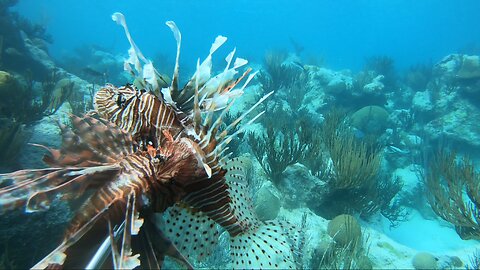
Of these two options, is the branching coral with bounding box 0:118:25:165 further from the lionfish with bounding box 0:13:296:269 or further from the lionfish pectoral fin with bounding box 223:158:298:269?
the lionfish pectoral fin with bounding box 223:158:298:269

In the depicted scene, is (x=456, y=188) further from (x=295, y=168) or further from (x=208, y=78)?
(x=208, y=78)

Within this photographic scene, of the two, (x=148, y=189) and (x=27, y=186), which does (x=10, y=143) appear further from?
(x=148, y=189)

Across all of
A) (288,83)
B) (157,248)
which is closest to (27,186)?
(157,248)

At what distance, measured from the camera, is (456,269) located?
15.1ft

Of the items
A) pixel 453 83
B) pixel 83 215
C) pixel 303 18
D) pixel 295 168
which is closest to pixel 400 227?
pixel 295 168

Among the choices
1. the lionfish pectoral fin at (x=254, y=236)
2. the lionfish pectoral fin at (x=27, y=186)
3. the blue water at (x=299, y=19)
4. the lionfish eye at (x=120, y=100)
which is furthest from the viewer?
the blue water at (x=299, y=19)

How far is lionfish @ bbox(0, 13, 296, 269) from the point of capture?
4.11 feet

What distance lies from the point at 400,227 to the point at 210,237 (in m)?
6.25

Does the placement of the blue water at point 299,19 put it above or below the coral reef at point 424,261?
above

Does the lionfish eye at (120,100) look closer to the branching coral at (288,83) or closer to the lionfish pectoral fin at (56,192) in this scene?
the lionfish pectoral fin at (56,192)

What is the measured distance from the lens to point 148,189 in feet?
4.65

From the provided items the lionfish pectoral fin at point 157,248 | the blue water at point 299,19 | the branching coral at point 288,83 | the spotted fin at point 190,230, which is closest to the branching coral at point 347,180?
the spotted fin at point 190,230

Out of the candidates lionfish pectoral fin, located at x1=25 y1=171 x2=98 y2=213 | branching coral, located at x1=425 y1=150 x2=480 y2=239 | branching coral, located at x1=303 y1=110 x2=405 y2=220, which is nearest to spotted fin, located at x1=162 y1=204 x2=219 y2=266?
lionfish pectoral fin, located at x1=25 y1=171 x2=98 y2=213

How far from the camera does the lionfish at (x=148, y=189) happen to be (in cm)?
125
